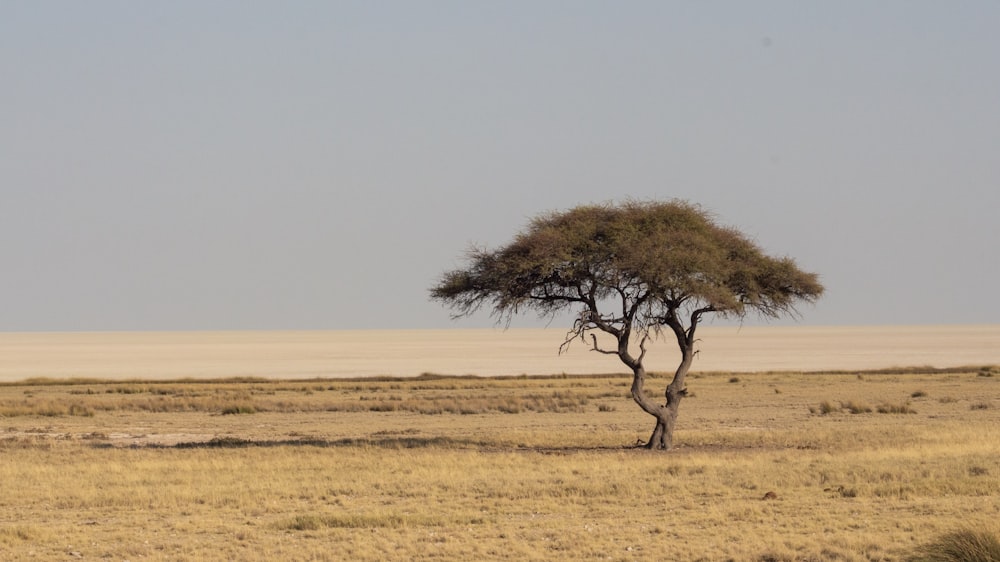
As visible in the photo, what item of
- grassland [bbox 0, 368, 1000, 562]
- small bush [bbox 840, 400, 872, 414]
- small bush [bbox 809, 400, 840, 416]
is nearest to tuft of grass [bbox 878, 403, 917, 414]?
grassland [bbox 0, 368, 1000, 562]

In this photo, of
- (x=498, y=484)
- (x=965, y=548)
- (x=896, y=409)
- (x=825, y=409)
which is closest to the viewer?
(x=965, y=548)

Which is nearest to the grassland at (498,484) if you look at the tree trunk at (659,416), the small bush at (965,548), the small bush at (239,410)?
the small bush at (965,548)

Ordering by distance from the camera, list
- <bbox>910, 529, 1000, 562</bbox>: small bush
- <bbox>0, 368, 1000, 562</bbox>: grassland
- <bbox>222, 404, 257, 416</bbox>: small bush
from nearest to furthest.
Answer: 1. <bbox>910, 529, 1000, 562</bbox>: small bush
2. <bbox>0, 368, 1000, 562</bbox>: grassland
3. <bbox>222, 404, 257, 416</bbox>: small bush

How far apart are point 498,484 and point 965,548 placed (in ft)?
37.2

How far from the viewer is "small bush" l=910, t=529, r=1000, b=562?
45.9 feet

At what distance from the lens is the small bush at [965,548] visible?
1399 centimetres

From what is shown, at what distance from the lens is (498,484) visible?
79.7 feet

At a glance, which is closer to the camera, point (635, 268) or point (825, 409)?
point (635, 268)

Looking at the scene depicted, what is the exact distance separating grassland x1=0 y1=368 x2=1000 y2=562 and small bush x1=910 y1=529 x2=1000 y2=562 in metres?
0.41

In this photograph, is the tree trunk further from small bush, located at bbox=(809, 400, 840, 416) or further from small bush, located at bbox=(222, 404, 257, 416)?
small bush, located at bbox=(222, 404, 257, 416)

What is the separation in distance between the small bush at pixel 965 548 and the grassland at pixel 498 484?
41 centimetres

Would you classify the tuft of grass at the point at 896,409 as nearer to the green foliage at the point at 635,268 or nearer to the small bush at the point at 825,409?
the small bush at the point at 825,409

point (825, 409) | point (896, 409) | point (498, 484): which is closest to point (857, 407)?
point (825, 409)

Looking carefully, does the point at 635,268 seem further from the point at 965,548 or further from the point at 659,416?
the point at 965,548
